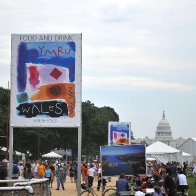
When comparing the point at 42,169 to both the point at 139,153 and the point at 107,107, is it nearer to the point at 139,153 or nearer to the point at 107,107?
the point at 139,153

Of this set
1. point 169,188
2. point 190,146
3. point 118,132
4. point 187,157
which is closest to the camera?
point 169,188

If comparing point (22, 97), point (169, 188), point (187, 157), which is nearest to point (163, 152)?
point (187, 157)

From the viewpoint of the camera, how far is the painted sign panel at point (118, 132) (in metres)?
34.4

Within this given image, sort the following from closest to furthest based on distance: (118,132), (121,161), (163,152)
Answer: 1. (121,161)
2. (118,132)
3. (163,152)

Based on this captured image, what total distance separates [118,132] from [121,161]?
1270 cm

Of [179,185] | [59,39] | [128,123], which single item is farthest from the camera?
[128,123]

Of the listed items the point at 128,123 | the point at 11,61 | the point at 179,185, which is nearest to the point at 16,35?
the point at 11,61

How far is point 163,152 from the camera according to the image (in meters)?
54.3

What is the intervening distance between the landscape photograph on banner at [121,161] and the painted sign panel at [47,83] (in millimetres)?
4885

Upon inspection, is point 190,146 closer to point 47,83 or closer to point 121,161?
point 121,161

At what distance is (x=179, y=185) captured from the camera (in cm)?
2495

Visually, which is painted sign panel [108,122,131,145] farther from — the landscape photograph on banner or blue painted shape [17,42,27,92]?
blue painted shape [17,42,27,92]

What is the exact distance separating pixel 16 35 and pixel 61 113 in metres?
2.69

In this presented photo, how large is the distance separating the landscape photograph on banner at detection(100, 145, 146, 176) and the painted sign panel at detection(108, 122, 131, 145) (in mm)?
12048
